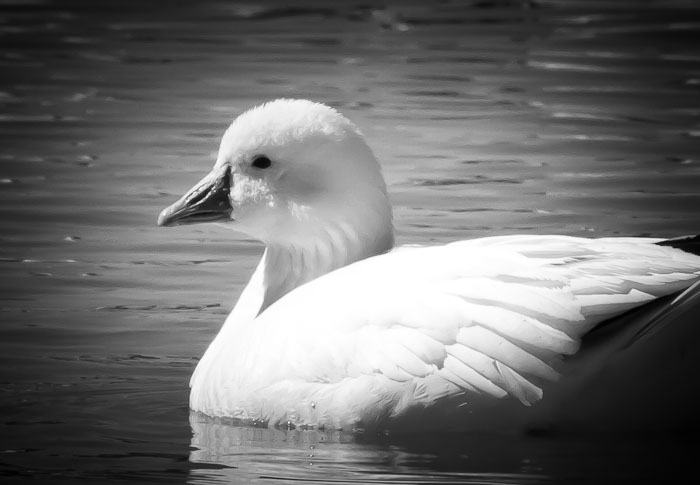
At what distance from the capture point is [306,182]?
714cm

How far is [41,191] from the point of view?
471 inches

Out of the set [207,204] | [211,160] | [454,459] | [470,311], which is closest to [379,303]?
[470,311]

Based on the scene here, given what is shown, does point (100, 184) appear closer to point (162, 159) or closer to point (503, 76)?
point (162, 159)

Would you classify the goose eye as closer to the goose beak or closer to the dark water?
the goose beak

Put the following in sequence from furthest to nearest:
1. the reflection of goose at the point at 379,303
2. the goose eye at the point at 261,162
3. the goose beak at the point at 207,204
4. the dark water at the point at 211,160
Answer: the goose beak at the point at 207,204, the goose eye at the point at 261,162, the dark water at the point at 211,160, the reflection of goose at the point at 379,303

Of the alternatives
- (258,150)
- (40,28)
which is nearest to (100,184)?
(258,150)

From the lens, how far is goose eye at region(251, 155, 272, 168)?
721 cm

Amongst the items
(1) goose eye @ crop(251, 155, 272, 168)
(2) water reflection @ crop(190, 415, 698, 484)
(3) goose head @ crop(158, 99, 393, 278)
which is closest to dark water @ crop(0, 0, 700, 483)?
(2) water reflection @ crop(190, 415, 698, 484)

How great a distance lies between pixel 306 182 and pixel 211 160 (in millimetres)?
5634

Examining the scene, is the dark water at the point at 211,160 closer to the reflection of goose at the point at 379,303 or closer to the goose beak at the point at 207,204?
the reflection of goose at the point at 379,303

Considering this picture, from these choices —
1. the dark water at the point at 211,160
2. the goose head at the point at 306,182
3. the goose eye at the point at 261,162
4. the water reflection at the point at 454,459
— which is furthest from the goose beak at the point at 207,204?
the water reflection at the point at 454,459

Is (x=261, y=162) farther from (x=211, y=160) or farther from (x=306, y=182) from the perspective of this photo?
(x=211, y=160)

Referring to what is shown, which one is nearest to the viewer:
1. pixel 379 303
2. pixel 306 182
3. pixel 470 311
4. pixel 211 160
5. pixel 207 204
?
pixel 470 311

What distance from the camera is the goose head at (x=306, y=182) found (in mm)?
7074
